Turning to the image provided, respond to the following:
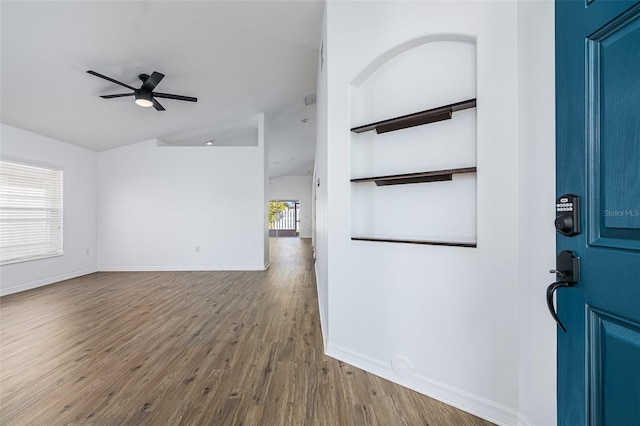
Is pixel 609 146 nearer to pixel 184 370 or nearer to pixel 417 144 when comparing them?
pixel 417 144

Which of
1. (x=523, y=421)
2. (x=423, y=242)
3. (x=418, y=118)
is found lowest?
(x=523, y=421)

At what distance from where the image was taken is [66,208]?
5.22 meters

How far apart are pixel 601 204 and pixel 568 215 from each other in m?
0.09

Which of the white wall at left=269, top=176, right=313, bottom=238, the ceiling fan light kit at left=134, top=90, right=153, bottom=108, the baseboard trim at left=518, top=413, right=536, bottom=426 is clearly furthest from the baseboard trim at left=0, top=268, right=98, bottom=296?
the white wall at left=269, top=176, right=313, bottom=238

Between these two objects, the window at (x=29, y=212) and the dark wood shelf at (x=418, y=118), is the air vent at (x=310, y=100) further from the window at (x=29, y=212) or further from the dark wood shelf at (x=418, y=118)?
the window at (x=29, y=212)

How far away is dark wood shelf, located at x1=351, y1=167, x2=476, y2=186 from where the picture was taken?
1.64 m

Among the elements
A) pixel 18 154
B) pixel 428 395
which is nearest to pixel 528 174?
pixel 428 395

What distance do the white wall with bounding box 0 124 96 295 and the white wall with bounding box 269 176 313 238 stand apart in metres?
8.68

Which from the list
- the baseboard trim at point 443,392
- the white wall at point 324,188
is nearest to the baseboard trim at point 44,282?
the white wall at point 324,188

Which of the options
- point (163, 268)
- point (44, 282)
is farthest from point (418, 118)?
point (44, 282)

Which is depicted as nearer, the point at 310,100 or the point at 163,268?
the point at 310,100

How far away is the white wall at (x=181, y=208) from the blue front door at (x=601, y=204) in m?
5.48

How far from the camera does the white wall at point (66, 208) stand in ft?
14.0

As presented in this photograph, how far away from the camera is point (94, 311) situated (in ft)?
11.2
